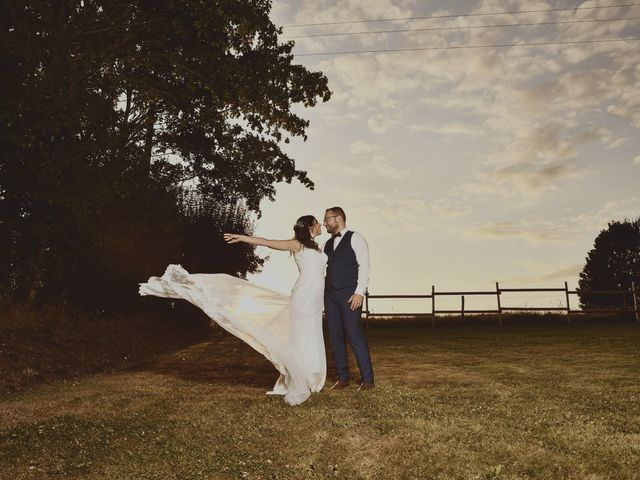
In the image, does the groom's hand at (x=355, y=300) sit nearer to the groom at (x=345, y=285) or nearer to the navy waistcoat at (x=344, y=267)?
the groom at (x=345, y=285)

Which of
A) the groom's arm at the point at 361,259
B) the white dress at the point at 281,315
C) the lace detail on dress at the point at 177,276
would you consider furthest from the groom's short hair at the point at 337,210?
the lace detail on dress at the point at 177,276

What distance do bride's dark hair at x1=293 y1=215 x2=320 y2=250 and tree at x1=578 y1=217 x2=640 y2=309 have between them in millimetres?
43326

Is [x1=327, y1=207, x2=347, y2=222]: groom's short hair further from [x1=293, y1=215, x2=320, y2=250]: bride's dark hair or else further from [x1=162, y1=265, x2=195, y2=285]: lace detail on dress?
[x1=162, y1=265, x2=195, y2=285]: lace detail on dress

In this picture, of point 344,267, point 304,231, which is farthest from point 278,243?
point 344,267

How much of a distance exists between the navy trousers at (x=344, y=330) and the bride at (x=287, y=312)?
0.30m

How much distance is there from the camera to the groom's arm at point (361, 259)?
24.0 ft

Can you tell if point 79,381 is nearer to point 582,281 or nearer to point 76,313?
point 76,313

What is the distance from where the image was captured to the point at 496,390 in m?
7.46

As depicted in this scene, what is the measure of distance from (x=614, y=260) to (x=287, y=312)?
46.3 m

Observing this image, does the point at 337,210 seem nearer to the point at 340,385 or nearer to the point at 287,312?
the point at 287,312

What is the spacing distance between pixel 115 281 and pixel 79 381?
857cm

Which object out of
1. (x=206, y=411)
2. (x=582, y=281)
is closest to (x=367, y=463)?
(x=206, y=411)

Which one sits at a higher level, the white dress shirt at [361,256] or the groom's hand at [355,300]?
the white dress shirt at [361,256]

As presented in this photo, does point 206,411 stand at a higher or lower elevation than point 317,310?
lower
